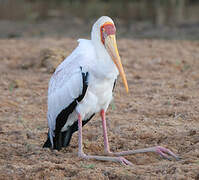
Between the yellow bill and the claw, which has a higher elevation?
the yellow bill

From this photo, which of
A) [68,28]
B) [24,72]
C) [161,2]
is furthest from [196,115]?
[161,2]

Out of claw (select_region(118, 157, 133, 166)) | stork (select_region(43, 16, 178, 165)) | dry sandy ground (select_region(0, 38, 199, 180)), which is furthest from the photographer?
stork (select_region(43, 16, 178, 165))

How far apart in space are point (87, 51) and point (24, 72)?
4103 mm

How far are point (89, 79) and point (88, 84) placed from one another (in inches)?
1.8

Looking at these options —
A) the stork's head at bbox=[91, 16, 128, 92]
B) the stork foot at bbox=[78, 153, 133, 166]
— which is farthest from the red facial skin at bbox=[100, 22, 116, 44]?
the stork foot at bbox=[78, 153, 133, 166]

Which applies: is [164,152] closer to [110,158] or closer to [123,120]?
[110,158]

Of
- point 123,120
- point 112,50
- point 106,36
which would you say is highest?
point 106,36

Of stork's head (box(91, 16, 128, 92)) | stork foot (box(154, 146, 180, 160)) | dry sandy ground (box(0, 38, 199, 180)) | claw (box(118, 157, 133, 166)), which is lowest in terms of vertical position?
dry sandy ground (box(0, 38, 199, 180))

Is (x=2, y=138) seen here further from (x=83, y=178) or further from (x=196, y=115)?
(x=196, y=115)

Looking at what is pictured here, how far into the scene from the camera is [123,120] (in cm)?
590

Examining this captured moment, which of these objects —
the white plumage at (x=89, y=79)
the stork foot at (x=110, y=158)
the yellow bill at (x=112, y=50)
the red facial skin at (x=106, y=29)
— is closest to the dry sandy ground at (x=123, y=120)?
the stork foot at (x=110, y=158)

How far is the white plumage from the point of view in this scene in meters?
4.66

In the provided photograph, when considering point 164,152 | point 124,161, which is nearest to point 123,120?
point 164,152

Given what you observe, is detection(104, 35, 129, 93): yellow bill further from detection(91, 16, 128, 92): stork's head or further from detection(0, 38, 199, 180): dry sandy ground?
detection(0, 38, 199, 180): dry sandy ground
